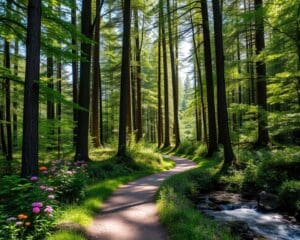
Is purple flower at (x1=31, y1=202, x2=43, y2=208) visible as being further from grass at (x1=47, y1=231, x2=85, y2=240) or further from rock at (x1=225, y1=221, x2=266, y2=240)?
rock at (x1=225, y1=221, x2=266, y2=240)

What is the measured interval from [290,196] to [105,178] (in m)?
6.02

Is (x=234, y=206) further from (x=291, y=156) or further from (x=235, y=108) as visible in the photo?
(x=235, y=108)

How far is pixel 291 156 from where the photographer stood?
1070 centimetres

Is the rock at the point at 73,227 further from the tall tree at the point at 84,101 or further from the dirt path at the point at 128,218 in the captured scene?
the tall tree at the point at 84,101

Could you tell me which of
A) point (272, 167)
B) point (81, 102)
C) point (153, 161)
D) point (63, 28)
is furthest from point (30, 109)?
point (153, 161)

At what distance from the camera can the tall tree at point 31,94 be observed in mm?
6312

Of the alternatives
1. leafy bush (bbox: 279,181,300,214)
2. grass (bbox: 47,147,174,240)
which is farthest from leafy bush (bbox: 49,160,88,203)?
leafy bush (bbox: 279,181,300,214)

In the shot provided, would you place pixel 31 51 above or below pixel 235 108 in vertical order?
above

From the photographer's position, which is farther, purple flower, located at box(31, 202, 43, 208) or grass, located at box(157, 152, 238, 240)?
grass, located at box(157, 152, 238, 240)

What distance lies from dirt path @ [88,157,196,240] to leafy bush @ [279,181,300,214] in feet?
12.2

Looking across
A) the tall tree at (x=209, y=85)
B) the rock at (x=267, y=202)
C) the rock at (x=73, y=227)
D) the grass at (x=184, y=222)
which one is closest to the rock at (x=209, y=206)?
the grass at (x=184, y=222)

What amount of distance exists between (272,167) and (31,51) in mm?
8595

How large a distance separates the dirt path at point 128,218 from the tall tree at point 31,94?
1.86m

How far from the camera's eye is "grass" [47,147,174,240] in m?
5.89
